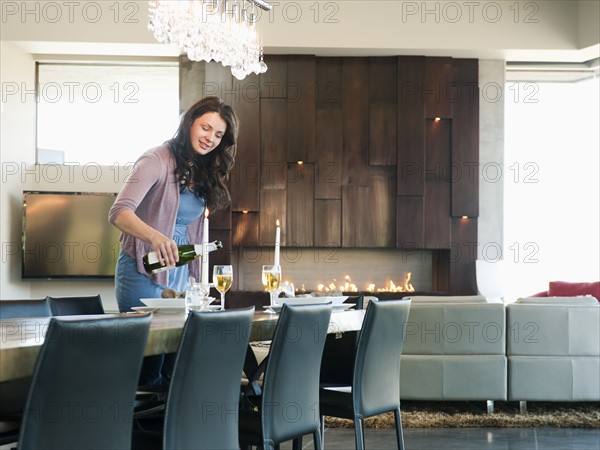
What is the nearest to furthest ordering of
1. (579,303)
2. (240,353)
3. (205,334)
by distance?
(205,334)
(240,353)
(579,303)

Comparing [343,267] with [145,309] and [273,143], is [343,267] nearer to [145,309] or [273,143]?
[273,143]

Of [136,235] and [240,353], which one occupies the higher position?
[136,235]

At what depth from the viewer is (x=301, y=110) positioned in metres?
9.54

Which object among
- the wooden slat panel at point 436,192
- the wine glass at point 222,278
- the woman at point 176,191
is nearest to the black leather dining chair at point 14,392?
the woman at point 176,191

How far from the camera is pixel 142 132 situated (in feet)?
33.3

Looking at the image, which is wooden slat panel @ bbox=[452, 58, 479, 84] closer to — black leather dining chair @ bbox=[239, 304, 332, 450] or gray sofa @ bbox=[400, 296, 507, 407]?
gray sofa @ bbox=[400, 296, 507, 407]

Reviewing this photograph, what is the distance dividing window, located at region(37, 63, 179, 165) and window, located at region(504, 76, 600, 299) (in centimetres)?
383

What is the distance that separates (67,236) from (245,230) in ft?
6.00

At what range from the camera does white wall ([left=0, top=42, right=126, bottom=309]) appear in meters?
9.26

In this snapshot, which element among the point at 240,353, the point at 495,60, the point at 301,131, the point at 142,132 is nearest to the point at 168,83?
the point at 142,132

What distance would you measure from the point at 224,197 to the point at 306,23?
6.10 meters

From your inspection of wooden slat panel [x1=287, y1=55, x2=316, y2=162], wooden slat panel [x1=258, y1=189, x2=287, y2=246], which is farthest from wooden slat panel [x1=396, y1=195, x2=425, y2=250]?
wooden slat panel [x1=258, y1=189, x2=287, y2=246]

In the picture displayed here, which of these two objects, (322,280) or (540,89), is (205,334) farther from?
(540,89)

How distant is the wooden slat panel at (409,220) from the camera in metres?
9.62
